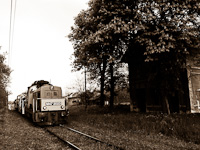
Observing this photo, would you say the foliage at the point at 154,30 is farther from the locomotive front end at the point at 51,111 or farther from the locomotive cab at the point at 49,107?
the locomotive front end at the point at 51,111

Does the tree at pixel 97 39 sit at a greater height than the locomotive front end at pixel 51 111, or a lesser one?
greater

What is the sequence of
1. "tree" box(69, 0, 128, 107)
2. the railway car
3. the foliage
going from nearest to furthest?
the foliage
"tree" box(69, 0, 128, 107)
the railway car

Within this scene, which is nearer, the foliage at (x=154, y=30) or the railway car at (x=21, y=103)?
the foliage at (x=154, y=30)

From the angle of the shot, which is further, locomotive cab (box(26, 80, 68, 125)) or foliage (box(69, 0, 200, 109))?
foliage (box(69, 0, 200, 109))

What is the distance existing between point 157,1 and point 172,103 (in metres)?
12.1

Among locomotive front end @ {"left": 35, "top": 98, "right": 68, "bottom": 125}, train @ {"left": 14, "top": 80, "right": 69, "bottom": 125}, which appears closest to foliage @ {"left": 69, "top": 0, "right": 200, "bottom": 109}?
train @ {"left": 14, "top": 80, "right": 69, "bottom": 125}

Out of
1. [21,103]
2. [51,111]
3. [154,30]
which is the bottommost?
[51,111]

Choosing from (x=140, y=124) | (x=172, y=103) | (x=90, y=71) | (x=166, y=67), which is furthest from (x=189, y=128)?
(x=90, y=71)

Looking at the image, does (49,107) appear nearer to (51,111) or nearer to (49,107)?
(49,107)

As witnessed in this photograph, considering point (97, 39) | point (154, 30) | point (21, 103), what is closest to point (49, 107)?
point (97, 39)

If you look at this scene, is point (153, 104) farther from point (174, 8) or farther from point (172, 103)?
point (174, 8)

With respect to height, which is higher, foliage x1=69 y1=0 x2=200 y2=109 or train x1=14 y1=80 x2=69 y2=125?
foliage x1=69 y1=0 x2=200 y2=109

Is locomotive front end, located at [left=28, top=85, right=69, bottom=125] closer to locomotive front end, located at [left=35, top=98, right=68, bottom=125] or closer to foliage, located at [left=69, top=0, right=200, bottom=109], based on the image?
locomotive front end, located at [left=35, top=98, right=68, bottom=125]

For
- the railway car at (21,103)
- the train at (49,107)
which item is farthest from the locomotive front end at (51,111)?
the railway car at (21,103)
